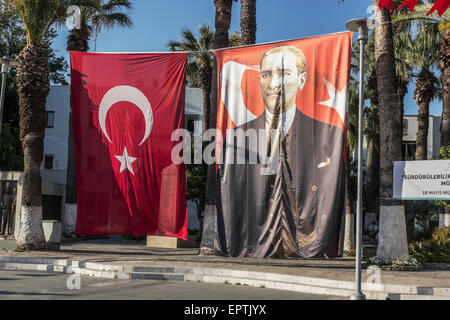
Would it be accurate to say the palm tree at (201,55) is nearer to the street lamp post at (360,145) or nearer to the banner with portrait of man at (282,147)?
the banner with portrait of man at (282,147)

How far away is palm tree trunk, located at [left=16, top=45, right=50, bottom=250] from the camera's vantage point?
53.7ft

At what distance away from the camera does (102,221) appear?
47.5ft

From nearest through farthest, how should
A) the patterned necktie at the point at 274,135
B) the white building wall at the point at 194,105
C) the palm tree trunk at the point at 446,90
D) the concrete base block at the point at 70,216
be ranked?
1. the patterned necktie at the point at 274,135
2. the palm tree trunk at the point at 446,90
3. the concrete base block at the point at 70,216
4. the white building wall at the point at 194,105

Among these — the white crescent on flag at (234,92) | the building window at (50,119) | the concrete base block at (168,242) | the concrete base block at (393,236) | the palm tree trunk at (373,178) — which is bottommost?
the concrete base block at (168,242)

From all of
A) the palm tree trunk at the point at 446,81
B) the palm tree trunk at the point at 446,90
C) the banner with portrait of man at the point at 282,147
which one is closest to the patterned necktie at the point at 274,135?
the banner with portrait of man at the point at 282,147

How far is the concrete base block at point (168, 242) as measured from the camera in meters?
20.7

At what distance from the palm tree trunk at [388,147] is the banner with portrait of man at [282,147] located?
2.69m

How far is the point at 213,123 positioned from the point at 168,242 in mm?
6750

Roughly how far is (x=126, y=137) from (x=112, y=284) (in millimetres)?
4983

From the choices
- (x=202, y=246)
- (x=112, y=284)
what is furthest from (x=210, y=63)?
(x=112, y=284)

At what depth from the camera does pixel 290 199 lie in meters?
13.0

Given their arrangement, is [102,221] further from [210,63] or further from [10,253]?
[210,63]

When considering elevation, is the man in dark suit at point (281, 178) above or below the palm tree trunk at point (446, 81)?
below

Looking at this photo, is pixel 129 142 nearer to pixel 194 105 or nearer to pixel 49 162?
pixel 194 105
